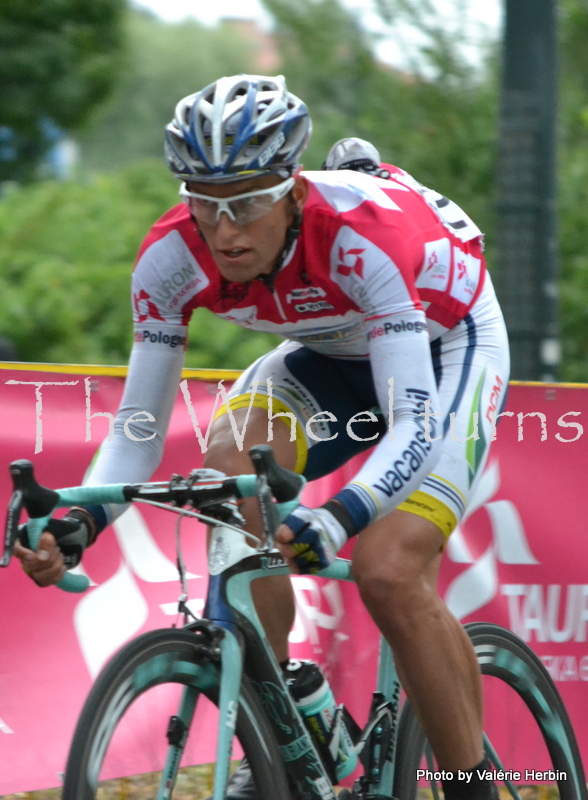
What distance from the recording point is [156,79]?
48875 millimetres

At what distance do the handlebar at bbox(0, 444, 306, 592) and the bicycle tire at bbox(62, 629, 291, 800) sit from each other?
315 mm

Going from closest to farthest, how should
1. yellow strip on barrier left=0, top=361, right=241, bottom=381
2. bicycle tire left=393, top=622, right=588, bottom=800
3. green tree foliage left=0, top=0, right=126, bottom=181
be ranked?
bicycle tire left=393, top=622, right=588, bottom=800, yellow strip on barrier left=0, top=361, right=241, bottom=381, green tree foliage left=0, top=0, right=126, bottom=181

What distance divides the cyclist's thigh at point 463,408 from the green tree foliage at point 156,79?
36082 mm

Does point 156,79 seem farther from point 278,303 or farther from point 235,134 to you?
point 235,134

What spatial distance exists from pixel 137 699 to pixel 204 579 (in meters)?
1.70

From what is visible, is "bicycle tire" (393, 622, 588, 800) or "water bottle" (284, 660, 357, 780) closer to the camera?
"water bottle" (284, 660, 357, 780)

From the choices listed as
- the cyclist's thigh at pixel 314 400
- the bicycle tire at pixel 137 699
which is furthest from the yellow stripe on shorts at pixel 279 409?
the bicycle tire at pixel 137 699

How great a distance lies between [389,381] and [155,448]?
2.39 feet

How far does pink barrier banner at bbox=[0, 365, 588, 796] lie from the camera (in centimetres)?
396

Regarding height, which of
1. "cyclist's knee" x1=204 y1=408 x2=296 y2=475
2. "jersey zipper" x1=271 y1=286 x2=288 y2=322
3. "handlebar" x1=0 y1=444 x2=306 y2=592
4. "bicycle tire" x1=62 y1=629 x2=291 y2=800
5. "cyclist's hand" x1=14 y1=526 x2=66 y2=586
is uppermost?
"jersey zipper" x1=271 y1=286 x2=288 y2=322

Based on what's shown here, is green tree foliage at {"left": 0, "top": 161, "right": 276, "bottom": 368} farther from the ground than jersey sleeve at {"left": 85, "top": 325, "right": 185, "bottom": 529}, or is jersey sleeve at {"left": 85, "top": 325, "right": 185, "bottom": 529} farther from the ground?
green tree foliage at {"left": 0, "top": 161, "right": 276, "bottom": 368}

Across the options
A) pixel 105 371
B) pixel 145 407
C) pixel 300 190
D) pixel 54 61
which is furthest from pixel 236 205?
pixel 54 61

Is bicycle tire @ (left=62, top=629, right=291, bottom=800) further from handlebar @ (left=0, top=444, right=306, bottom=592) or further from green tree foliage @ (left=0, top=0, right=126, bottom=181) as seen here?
green tree foliage @ (left=0, top=0, right=126, bottom=181)

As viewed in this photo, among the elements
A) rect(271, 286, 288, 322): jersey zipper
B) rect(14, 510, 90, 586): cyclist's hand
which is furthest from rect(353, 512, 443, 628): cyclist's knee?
rect(14, 510, 90, 586): cyclist's hand
